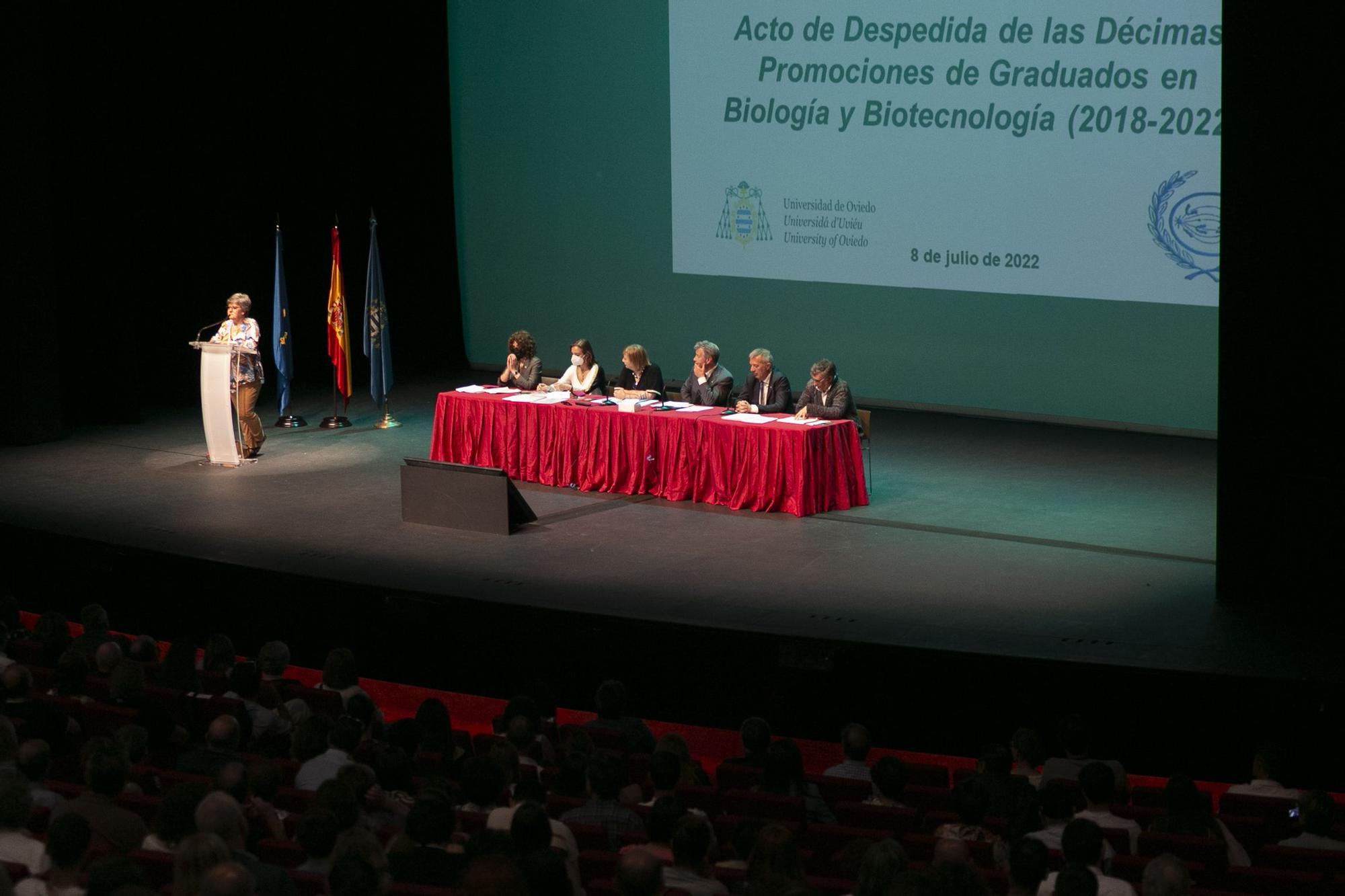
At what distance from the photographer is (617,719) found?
6.59 metres

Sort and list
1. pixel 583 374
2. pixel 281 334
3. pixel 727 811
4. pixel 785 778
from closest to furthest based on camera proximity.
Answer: pixel 727 811 < pixel 785 778 < pixel 583 374 < pixel 281 334

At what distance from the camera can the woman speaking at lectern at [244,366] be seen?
11.9 metres

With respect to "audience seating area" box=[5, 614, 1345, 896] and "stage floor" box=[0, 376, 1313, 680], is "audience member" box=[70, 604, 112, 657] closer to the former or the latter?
"audience seating area" box=[5, 614, 1345, 896]

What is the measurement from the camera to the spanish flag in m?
13.4

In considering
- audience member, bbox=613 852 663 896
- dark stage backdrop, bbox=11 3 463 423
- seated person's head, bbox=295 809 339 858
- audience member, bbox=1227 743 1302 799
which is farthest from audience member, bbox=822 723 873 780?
dark stage backdrop, bbox=11 3 463 423

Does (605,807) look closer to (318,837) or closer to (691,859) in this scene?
(691,859)

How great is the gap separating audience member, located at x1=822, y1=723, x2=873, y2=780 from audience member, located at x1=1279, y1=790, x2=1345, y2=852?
141 centimetres

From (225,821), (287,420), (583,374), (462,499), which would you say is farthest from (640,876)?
(287,420)

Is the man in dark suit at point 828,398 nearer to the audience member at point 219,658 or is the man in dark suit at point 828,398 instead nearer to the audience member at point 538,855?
the audience member at point 219,658

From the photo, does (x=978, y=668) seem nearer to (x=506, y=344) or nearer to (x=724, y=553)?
(x=724, y=553)

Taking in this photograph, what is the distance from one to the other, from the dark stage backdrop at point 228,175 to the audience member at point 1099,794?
9.74 metres

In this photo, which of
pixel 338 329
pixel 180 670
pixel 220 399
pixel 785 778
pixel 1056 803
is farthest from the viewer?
pixel 338 329

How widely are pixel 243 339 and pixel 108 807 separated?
24.1 feet

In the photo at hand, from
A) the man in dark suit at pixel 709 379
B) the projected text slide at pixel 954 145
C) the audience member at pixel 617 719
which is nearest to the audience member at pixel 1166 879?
the audience member at pixel 617 719
